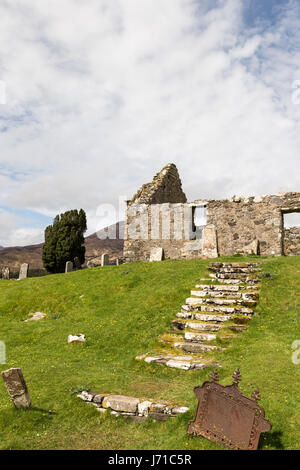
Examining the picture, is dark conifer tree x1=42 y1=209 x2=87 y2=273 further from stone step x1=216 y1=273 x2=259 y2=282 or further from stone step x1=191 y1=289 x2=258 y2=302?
stone step x1=191 y1=289 x2=258 y2=302

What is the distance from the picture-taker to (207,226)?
836 inches

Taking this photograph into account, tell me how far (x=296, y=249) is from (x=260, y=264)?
31.9 feet

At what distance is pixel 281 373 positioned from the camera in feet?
26.3

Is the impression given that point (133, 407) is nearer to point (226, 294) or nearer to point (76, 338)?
point (76, 338)

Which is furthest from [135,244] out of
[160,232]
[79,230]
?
[79,230]

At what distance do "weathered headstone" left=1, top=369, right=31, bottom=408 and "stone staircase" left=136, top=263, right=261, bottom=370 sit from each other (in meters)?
3.80

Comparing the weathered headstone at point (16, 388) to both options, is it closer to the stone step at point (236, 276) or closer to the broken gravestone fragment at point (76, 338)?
the broken gravestone fragment at point (76, 338)

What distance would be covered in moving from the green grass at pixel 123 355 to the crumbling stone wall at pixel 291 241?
7787 millimetres

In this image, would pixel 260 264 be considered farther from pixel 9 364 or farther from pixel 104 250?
pixel 104 250

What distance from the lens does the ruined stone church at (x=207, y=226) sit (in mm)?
22547

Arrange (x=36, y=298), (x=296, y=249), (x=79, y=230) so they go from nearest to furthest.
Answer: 1. (x=36, y=298)
2. (x=296, y=249)
3. (x=79, y=230)

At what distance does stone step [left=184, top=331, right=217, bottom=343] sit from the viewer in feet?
36.5

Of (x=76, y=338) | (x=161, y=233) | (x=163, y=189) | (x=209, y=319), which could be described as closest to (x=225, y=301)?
(x=209, y=319)

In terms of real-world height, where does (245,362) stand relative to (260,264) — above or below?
below
